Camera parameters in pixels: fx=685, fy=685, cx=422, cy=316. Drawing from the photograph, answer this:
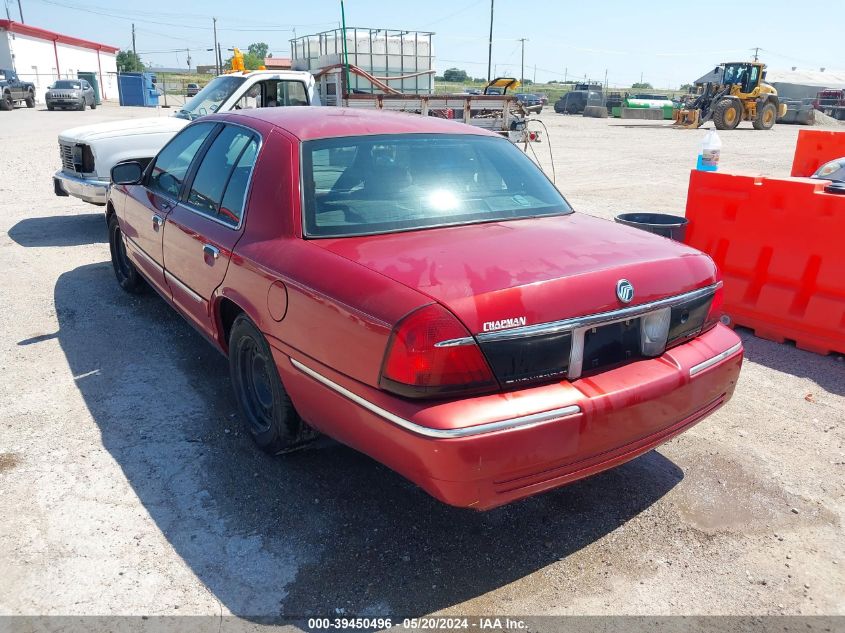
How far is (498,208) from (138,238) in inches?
114

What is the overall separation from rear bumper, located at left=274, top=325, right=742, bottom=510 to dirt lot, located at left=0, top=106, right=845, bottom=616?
46 centimetres

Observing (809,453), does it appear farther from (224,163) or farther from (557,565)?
(224,163)

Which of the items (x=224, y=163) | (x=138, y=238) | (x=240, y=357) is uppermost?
(x=224, y=163)

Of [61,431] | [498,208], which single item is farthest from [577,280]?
[61,431]

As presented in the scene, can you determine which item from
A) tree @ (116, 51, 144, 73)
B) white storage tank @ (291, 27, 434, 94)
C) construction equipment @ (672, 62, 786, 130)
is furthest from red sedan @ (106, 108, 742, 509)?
tree @ (116, 51, 144, 73)

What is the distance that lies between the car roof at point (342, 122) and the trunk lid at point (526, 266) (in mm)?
749

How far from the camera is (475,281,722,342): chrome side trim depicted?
2.37 m

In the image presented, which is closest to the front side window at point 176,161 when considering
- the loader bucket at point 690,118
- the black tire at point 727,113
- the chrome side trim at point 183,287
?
the chrome side trim at point 183,287

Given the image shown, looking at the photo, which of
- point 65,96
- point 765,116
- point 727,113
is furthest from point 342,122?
point 65,96

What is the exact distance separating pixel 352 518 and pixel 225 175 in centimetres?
194

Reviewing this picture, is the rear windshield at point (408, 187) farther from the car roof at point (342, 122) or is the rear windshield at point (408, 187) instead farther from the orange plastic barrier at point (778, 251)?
the orange plastic barrier at point (778, 251)

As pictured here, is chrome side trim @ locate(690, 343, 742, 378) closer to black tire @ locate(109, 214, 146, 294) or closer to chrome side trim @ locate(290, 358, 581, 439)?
chrome side trim @ locate(290, 358, 581, 439)

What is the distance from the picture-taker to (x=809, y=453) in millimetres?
3604

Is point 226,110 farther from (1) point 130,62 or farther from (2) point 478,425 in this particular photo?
(1) point 130,62
